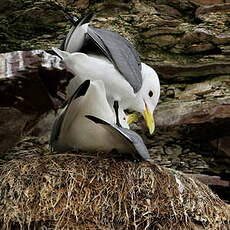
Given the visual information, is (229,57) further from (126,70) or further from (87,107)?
(87,107)

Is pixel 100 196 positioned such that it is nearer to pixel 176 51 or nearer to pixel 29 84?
pixel 29 84

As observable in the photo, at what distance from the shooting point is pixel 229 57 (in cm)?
273

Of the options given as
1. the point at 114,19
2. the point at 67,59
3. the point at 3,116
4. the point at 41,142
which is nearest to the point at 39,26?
the point at 114,19

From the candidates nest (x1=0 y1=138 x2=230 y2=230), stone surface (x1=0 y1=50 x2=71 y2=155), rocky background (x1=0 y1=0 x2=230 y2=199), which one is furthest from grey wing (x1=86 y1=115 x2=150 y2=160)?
rocky background (x1=0 y1=0 x2=230 y2=199)

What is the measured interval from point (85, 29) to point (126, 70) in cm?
20

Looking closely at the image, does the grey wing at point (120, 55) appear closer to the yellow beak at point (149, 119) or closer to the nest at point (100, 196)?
the yellow beak at point (149, 119)

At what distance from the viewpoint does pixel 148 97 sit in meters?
2.42

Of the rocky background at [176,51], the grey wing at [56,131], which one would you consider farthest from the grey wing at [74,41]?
the rocky background at [176,51]

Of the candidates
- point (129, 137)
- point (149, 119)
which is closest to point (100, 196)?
point (129, 137)

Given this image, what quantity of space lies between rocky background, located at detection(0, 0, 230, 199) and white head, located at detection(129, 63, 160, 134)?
0.22 meters

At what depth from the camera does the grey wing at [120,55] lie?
7.47ft

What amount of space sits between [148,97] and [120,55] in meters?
0.21

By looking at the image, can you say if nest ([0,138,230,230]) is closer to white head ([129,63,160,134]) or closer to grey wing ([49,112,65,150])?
grey wing ([49,112,65,150])

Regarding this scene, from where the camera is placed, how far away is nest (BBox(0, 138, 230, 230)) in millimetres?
1901
